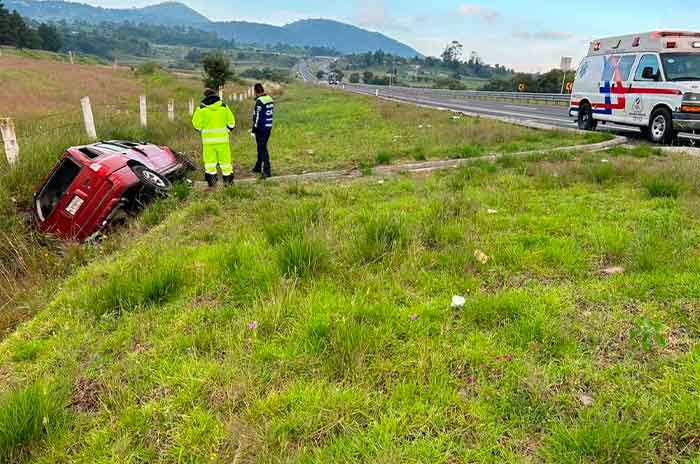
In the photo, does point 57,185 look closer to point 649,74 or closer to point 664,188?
point 664,188

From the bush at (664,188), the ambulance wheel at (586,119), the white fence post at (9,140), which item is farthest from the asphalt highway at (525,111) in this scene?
the white fence post at (9,140)

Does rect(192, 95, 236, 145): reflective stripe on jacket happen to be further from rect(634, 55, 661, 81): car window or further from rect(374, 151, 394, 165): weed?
rect(634, 55, 661, 81): car window

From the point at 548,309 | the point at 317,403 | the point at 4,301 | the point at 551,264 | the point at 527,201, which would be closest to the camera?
the point at 317,403

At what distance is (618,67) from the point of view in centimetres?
1196

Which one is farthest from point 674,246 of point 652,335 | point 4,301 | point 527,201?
point 4,301

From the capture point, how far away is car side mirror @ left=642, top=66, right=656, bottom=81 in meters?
10.7

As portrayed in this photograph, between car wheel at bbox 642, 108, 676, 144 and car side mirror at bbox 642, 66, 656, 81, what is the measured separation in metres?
0.80

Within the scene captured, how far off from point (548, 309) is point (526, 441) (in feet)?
4.26

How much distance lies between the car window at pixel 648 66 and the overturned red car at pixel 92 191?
36.6 ft

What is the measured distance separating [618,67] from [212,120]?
10745mm

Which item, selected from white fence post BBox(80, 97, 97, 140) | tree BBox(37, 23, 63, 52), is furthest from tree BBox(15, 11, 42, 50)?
white fence post BBox(80, 97, 97, 140)

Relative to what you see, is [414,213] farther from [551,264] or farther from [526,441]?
[526,441]

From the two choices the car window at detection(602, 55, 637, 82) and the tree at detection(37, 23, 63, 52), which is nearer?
the car window at detection(602, 55, 637, 82)

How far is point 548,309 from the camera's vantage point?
326 cm
